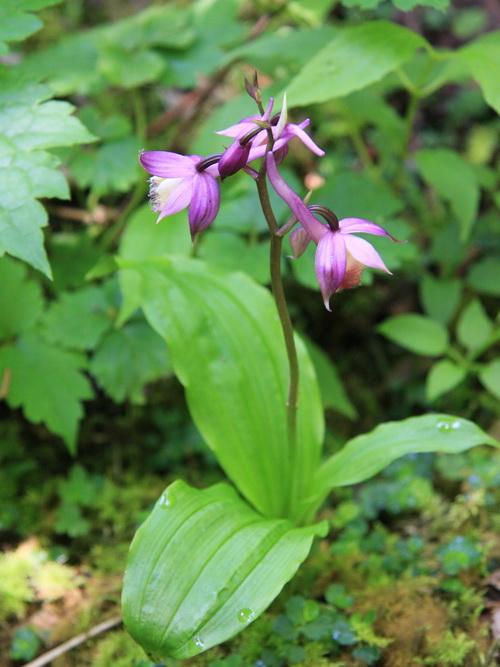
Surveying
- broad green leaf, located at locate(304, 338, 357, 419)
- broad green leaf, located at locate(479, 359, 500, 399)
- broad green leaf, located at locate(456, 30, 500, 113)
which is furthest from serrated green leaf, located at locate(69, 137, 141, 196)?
broad green leaf, located at locate(479, 359, 500, 399)

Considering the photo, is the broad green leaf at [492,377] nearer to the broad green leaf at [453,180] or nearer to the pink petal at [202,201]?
the broad green leaf at [453,180]

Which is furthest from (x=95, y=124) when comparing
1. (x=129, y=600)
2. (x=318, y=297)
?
(x=129, y=600)

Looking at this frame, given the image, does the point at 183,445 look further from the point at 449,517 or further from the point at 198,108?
the point at 198,108

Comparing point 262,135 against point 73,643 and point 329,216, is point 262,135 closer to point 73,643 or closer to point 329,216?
point 329,216

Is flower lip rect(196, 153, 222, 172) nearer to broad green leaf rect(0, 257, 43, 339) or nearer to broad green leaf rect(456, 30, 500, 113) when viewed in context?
broad green leaf rect(456, 30, 500, 113)

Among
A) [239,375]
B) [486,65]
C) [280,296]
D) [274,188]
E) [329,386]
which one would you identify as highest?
[274,188]

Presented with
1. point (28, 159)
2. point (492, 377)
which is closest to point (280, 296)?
point (28, 159)
